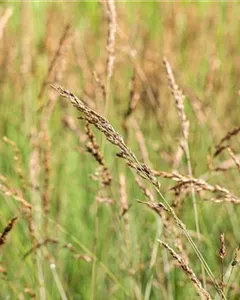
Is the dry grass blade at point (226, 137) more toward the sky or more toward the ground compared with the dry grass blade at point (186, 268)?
more toward the sky

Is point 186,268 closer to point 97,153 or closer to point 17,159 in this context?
point 97,153

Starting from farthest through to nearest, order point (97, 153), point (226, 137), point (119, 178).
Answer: point (119, 178) < point (226, 137) < point (97, 153)

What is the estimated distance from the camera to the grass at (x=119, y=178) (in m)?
1.63

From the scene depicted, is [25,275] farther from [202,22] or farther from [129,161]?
[202,22]

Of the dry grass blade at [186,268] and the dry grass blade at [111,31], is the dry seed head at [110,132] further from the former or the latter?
the dry grass blade at [111,31]

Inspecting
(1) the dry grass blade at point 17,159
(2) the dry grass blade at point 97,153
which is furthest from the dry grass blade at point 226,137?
(1) the dry grass blade at point 17,159

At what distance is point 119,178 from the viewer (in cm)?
248

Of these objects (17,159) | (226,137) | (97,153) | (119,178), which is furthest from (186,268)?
(119,178)

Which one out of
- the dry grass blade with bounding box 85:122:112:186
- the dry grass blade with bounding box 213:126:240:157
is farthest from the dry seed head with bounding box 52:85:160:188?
the dry grass blade with bounding box 213:126:240:157

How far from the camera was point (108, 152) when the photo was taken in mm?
3023

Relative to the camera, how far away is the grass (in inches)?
64.4

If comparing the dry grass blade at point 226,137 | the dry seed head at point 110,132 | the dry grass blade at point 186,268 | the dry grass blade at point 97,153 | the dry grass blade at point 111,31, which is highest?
the dry grass blade at point 111,31

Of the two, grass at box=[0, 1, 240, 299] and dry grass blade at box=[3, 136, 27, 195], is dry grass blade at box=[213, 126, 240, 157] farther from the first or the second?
dry grass blade at box=[3, 136, 27, 195]

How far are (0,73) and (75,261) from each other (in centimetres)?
125
